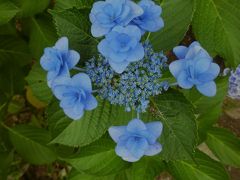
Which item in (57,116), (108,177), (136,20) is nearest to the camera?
(136,20)

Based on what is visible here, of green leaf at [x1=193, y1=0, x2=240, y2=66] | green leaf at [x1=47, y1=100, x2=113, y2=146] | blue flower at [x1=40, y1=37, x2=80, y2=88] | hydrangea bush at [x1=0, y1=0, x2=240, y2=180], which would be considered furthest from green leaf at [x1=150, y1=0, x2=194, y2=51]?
blue flower at [x1=40, y1=37, x2=80, y2=88]

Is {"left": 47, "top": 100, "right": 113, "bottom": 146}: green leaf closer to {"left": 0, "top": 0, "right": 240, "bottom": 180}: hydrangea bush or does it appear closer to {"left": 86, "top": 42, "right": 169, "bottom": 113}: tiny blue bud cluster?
{"left": 0, "top": 0, "right": 240, "bottom": 180}: hydrangea bush

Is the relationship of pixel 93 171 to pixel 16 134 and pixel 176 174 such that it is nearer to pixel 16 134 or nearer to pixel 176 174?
pixel 176 174

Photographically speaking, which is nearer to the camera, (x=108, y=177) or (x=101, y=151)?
(x=101, y=151)

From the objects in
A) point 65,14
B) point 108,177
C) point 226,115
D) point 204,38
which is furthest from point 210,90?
point 226,115

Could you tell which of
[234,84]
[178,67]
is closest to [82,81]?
[178,67]

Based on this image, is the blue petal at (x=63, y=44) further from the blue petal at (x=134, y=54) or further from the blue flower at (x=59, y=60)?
the blue petal at (x=134, y=54)
